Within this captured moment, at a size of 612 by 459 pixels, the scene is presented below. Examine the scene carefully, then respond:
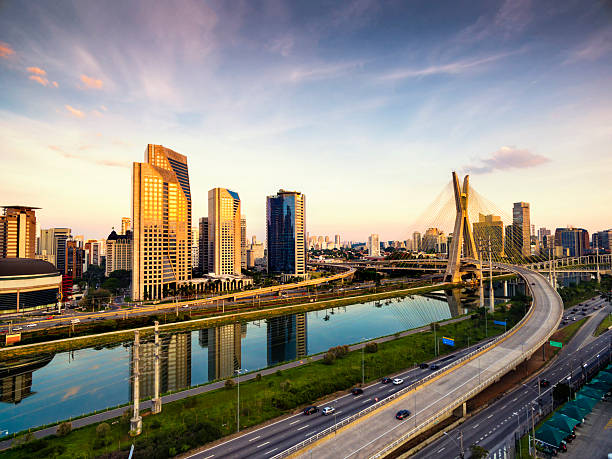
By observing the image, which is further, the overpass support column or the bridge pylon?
the bridge pylon

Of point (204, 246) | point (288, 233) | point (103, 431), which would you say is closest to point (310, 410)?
point (103, 431)

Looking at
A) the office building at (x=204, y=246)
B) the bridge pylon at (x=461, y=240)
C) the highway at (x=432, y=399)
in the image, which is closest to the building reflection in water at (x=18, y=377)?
the highway at (x=432, y=399)

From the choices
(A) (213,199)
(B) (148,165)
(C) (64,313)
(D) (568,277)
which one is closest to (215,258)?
(A) (213,199)

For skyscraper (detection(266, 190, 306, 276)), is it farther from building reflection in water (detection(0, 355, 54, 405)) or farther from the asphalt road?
the asphalt road

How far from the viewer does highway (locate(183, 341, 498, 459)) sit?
20.3m

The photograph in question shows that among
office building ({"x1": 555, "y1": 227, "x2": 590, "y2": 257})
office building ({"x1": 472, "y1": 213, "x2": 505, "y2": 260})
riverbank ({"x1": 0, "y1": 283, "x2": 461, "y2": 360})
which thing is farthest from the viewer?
office building ({"x1": 555, "y1": 227, "x2": 590, "y2": 257})

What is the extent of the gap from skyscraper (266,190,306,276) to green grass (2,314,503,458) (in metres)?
85.9

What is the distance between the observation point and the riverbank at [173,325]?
4366 centimetres

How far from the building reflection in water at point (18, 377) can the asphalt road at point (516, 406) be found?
40.5 m

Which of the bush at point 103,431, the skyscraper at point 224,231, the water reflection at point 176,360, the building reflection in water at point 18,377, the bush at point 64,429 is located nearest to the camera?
the bush at point 103,431

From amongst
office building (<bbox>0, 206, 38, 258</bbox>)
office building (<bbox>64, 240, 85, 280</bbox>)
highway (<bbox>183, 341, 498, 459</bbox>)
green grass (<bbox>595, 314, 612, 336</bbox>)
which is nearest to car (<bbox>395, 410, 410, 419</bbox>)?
highway (<bbox>183, 341, 498, 459</bbox>)

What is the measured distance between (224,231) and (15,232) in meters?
60.0

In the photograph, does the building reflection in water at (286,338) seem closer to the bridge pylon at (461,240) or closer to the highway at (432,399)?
the highway at (432,399)

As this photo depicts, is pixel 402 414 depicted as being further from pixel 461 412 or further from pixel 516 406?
pixel 516 406
